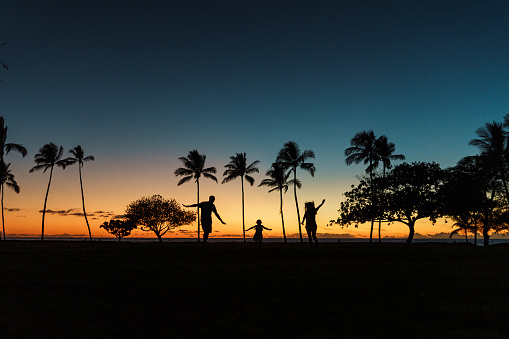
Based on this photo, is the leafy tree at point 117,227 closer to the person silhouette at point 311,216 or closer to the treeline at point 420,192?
the treeline at point 420,192

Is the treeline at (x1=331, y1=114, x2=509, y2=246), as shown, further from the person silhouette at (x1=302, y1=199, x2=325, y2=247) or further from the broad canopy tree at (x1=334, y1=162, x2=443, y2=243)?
the person silhouette at (x1=302, y1=199, x2=325, y2=247)

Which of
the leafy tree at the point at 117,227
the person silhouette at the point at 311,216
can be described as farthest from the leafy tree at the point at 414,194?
the leafy tree at the point at 117,227

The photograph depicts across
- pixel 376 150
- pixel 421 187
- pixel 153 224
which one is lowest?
pixel 153 224

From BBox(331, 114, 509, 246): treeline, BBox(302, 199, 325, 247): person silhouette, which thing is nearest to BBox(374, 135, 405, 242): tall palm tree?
BBox(331, 114, 509, 246): treeline

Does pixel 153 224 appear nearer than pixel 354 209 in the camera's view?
No

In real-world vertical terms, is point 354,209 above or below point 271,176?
below
